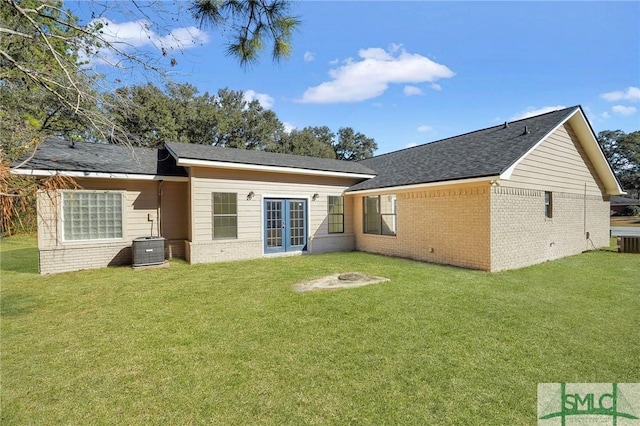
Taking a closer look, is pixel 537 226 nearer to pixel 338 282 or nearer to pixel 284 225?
pixel 338 282

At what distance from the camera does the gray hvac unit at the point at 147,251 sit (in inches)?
350

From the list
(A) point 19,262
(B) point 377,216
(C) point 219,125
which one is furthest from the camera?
(C) point 219,125

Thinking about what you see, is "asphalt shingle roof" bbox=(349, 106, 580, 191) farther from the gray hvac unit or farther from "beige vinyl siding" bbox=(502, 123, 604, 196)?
the gray hvac unit

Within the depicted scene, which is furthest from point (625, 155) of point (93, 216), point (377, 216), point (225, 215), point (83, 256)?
point (83, 256)

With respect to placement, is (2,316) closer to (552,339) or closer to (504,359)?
(504,359)

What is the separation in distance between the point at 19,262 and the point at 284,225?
877cm

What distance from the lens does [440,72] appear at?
14.9 meters

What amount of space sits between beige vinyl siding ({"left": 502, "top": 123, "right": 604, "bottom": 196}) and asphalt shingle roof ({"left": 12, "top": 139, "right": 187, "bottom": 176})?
34.5ft

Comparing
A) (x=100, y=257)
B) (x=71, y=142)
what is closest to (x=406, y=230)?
(x=100, y=257)

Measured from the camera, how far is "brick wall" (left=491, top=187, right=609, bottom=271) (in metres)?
8.34

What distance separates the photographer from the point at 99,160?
950 centimetres
